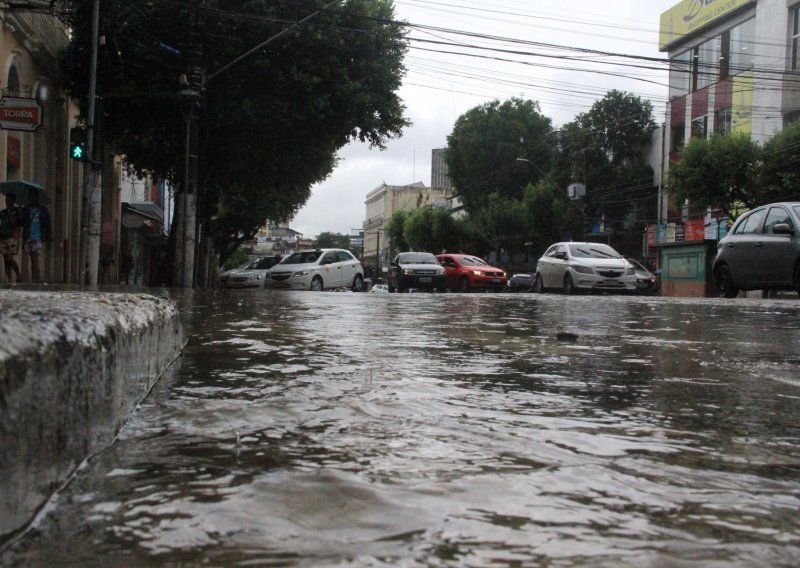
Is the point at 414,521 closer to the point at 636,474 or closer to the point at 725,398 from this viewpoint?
the point at 636,474

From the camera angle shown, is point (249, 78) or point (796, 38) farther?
point (796, 38)

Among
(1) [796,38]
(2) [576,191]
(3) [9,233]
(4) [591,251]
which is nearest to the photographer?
(3) [9,233]

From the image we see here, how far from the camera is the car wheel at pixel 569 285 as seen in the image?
723 inches

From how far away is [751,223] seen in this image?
12.7m

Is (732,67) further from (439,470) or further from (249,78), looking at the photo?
(439,470)

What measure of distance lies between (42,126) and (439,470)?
1932 cm

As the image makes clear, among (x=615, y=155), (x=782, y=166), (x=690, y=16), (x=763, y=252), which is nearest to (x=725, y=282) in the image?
(x=763, y=252)

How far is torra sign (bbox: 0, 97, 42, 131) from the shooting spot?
13.9m

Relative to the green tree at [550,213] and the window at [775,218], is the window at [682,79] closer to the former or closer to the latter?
the green tree at [550,213]

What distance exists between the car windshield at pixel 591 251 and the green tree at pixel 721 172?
9.89 meters

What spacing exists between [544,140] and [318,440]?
173 feet

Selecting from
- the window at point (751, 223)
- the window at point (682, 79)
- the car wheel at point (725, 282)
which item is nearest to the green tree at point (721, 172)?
the window at point (682, 79)

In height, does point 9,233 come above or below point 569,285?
above

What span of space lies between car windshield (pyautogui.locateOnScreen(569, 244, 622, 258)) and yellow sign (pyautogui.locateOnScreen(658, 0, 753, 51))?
17847 millimetres
